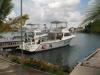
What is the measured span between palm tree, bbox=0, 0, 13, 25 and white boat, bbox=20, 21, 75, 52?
3445cm

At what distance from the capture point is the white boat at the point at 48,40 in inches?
2039

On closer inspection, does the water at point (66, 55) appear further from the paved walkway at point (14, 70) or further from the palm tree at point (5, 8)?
the palm tree at point (5, 8)

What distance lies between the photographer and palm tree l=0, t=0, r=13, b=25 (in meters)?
15.6

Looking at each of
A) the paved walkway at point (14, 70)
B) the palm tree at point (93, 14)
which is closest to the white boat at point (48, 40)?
the paved walkway at point (14, 70)

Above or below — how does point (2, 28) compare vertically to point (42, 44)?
above

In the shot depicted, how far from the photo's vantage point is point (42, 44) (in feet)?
173

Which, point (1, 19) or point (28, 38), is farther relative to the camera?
point (28, 38)

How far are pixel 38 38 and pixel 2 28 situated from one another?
36.4 metres

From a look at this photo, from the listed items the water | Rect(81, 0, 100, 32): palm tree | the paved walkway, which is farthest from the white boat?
Rect(81, 0, 100, 32): palm tree

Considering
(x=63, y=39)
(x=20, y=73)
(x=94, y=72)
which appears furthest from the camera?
(x=63, y=39)

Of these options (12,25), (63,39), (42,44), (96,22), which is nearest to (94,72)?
(96,22)

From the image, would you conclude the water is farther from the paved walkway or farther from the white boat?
the paved walkway

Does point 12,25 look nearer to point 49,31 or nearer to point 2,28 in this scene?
point 2,28

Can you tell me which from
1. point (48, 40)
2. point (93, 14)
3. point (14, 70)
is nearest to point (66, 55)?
point (48, 40)
